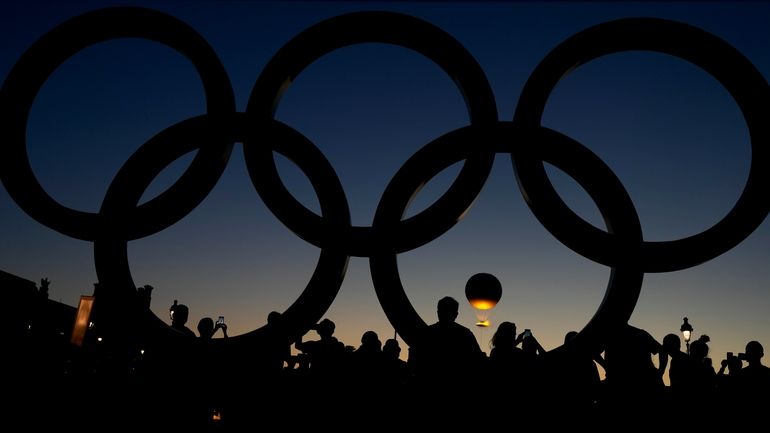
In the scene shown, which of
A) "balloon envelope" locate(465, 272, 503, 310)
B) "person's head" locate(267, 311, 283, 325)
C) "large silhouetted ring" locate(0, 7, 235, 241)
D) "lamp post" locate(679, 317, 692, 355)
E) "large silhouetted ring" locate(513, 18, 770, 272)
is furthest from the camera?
"lamp post" locate(679, 317, 692, 355)

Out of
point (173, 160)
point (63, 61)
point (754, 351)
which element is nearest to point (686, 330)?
point (754, 351)

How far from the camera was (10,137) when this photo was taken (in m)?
9.89

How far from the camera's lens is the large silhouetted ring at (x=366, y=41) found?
935 cm

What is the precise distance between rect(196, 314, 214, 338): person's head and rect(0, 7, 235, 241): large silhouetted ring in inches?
66.9

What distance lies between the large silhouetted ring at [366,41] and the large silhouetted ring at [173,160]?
0.82ft

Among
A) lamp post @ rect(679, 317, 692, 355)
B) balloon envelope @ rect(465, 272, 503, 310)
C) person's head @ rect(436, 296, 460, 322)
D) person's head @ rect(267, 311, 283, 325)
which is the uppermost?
lamp post @ rect(679, 317, 692, 355)

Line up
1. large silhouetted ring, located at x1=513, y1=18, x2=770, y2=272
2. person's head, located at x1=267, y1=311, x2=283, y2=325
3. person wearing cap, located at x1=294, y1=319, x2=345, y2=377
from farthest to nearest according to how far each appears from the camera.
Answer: person's head, located at x1=267, y1=311, x2=283, y2=325
large silhouetted ring, located at x1=513, y1=18, x2=770, y2=272
person wearing cap, located at x1=294, y1=319, x2=345, y2=377

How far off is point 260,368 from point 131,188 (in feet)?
12.1

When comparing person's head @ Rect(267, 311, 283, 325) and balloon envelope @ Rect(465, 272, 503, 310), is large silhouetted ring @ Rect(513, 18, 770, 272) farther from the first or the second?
person's head @ Rect(267, 311, 283, 325)

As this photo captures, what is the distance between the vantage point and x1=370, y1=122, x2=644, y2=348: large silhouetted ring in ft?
29.3

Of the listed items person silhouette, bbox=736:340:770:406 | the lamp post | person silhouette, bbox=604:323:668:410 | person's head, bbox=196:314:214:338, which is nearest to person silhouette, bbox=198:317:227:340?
person's head, bbox=196:314:214:338

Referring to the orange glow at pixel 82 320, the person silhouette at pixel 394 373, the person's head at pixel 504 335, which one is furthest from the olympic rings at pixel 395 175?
the person's head at pixel 504 335

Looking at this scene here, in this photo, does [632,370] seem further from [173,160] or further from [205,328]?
[173,160]

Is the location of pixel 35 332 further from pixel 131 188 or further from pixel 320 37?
pixel 320 37
